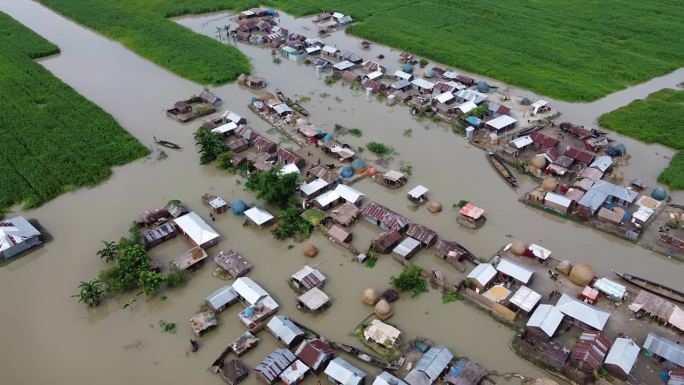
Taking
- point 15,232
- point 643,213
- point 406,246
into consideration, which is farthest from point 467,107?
point 15,232

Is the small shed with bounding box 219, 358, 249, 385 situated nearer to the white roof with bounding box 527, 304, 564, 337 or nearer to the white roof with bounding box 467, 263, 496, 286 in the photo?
the white roof with bounding box 467, 263, 496, 286

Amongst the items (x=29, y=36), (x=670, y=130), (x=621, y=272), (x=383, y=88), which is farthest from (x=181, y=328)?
(x=29, y=36)

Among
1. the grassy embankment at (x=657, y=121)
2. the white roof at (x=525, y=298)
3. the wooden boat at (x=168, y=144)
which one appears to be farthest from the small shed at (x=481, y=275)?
the wooden boat at (x=168, y=144)

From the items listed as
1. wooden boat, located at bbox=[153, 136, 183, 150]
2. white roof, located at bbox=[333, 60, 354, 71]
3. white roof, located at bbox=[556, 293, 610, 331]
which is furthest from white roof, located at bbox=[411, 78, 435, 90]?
white roof, located at bbox=[556, 293, 610, 331]

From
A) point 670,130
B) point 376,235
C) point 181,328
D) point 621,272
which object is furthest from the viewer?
point 670,130

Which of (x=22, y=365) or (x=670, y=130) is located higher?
(x=670, y=130)

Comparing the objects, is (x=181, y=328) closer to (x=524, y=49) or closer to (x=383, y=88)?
(x=383, y=88)

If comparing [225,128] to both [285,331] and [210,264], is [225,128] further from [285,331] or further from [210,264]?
[285,331]

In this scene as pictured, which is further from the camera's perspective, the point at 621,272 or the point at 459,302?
the point at 621,272
